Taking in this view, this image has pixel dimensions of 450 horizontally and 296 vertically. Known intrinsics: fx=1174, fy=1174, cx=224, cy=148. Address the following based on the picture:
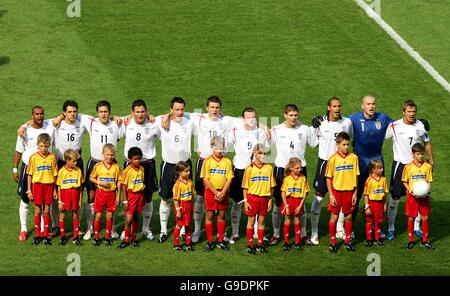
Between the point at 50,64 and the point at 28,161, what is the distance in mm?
7454

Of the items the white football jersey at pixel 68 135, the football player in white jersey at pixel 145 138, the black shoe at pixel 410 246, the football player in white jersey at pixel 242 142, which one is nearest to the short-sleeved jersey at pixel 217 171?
the football player in white jersey at pixel 242 142

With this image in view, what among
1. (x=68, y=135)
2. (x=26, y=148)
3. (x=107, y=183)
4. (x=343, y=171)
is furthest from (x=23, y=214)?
(x=343, y=171)

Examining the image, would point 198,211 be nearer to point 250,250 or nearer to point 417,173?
point 250,250

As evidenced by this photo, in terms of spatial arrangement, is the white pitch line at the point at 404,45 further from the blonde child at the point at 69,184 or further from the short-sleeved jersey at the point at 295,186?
the blonde child at the point at 69,184

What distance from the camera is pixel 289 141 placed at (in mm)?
19688

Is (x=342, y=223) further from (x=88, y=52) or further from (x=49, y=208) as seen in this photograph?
(x=88, y=52)

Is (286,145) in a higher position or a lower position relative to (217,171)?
higher

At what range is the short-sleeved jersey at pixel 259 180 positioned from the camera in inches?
758

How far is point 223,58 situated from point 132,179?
27.0ft

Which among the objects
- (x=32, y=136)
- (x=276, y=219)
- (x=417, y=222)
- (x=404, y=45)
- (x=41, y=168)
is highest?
(x=404, y=45)

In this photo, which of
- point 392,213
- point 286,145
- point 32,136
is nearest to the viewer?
point 286,145

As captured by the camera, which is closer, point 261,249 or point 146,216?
point 261,249

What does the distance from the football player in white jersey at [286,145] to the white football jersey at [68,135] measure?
10.8ft

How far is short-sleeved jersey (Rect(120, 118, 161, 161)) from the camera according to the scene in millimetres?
19766
